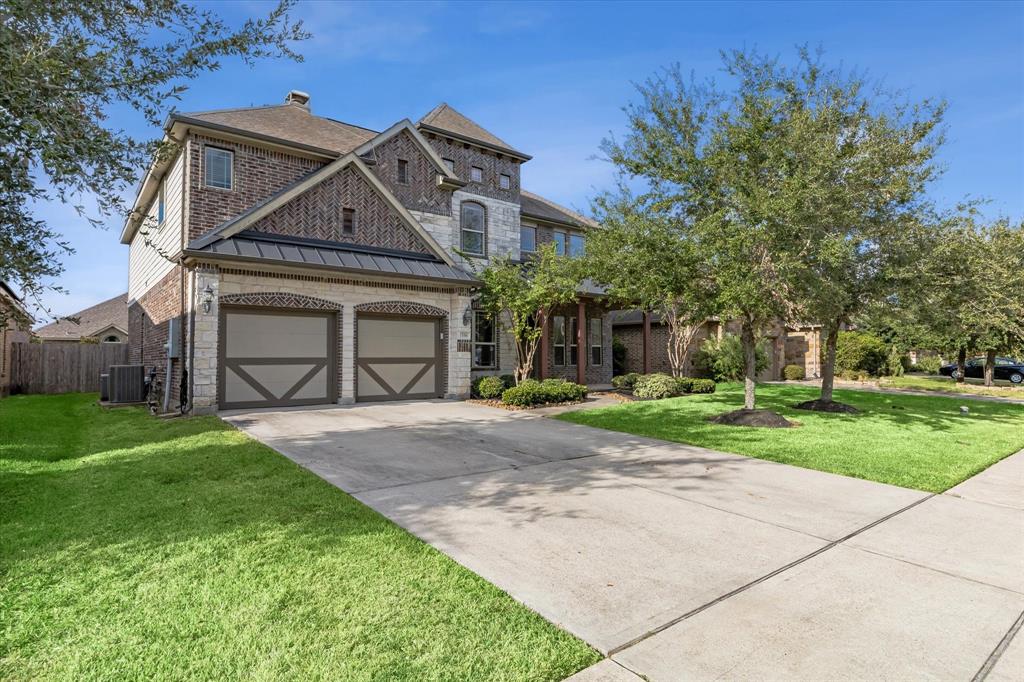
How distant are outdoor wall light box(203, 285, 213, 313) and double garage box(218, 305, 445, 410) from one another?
44 centimetres

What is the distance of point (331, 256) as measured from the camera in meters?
13.0

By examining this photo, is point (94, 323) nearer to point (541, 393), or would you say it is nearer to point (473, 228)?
point (473, 228)

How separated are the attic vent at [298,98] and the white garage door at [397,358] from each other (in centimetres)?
917

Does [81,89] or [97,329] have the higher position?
[81,89]

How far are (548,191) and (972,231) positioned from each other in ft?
54.5

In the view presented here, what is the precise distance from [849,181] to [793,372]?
17.9 m

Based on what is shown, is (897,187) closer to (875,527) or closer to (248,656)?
(875,527)

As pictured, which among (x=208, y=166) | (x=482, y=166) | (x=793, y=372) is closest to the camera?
(x=208, y=166)

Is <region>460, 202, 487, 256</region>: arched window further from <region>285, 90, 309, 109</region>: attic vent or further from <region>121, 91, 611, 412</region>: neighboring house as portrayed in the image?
<region>285, 90, 309, 109</region>: attic vent

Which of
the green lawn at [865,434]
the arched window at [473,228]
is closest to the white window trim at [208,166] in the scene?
the arched window at [473,228]

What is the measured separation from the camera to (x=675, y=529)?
15.5 ft

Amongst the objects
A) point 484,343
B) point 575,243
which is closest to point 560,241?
point 575,243

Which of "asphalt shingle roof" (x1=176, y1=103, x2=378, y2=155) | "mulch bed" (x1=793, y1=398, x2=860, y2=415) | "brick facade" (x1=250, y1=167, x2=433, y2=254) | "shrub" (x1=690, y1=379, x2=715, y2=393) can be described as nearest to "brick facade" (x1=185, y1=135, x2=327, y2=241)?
"asphalt shingle roof" (x1=176, y1=103, x2=378, y2=155)

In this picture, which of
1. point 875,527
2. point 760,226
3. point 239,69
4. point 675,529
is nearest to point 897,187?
point 760,226
